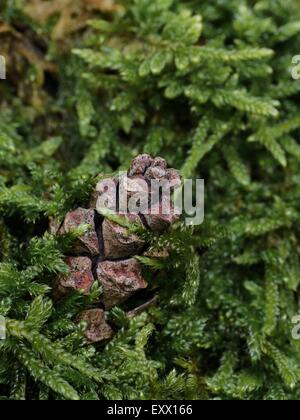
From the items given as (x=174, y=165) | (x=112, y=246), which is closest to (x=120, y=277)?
(x=112, y=246)

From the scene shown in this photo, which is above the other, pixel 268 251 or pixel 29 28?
pixel 29 28

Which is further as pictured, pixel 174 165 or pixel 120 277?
pixel 174 165

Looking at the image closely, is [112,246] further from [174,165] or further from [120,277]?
[174,165]

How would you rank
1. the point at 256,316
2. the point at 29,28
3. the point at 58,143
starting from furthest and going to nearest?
the point at 29,28
the point at 58,143
the point at 256,316

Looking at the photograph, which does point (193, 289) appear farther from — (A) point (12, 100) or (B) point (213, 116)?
(A) point (12, 100)

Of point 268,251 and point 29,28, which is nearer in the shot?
point 268,251
